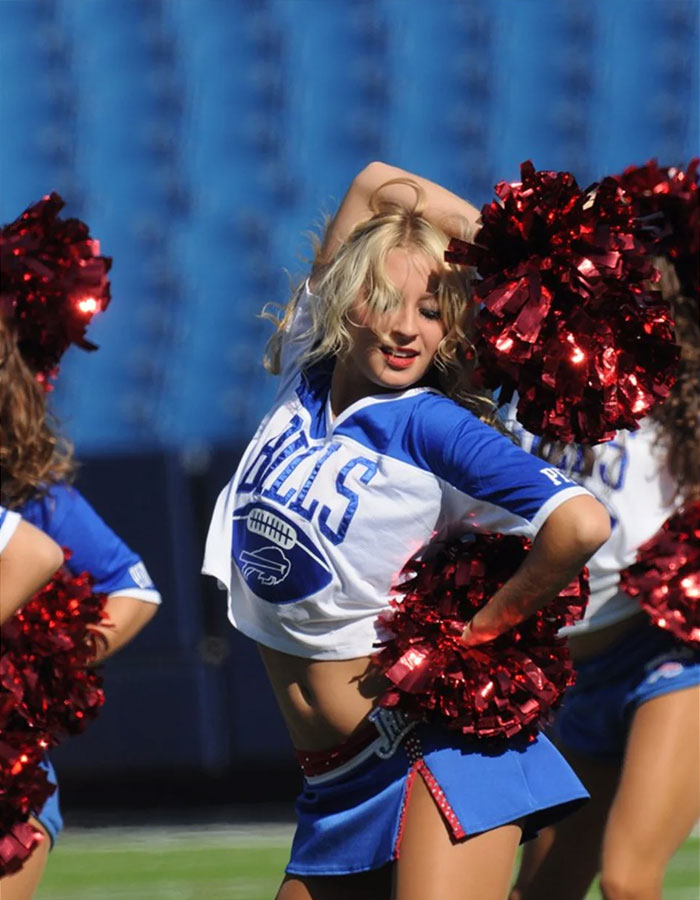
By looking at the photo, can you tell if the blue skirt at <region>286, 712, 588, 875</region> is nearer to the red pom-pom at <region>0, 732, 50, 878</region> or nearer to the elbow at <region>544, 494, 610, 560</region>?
the elbow at <region>544, 494, 610, 560</region>

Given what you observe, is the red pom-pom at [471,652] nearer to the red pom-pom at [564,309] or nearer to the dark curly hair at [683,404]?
the red pom-pom at [564,309]

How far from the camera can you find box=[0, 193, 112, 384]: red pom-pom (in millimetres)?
3223

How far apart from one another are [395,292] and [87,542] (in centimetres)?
105

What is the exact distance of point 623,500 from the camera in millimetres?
3447

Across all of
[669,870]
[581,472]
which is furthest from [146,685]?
[581,472]

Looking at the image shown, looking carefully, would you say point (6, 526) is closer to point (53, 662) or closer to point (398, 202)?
point (53, 662)

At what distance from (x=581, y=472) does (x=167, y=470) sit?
297 cm

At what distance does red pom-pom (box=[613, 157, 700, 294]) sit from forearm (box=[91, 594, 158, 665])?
132cm

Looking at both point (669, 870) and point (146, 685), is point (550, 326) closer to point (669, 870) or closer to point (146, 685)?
point (669, 870)

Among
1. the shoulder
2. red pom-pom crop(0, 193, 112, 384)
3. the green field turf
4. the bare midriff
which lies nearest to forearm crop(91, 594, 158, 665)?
red pom-pom crop(0, 193, 112, 384)

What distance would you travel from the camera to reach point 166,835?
571cm

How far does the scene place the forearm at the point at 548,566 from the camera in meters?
2.38

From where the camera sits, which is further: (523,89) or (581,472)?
(523,89)

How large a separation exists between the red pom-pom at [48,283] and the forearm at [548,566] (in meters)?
1.18
